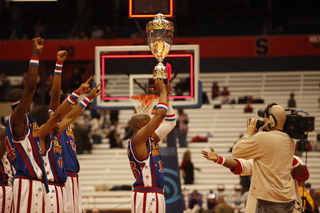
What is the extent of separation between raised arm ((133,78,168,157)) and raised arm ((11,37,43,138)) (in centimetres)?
117

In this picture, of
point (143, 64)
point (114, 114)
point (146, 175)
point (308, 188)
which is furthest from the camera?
point (114, 114)

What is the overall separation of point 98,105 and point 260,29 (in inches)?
569

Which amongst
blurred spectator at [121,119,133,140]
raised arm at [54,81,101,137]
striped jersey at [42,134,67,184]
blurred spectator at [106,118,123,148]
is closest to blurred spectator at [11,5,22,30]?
blurred spectator at [106,118,123,148]

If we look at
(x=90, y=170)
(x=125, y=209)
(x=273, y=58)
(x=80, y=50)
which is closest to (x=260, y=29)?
(x=273, y=58)

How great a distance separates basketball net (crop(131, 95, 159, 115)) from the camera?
25.8ft

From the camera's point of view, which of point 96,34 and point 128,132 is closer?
point 128,132

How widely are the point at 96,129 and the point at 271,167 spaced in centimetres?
1261

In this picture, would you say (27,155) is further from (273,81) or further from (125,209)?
(273,81)

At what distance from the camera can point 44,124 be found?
13.8 ft

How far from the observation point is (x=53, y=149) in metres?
4.57

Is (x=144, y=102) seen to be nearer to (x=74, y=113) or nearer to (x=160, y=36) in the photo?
(x=160, y=36)

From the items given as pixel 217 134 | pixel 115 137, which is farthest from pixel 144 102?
pixel 217 134

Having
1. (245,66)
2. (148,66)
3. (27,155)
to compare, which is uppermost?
(245,66)

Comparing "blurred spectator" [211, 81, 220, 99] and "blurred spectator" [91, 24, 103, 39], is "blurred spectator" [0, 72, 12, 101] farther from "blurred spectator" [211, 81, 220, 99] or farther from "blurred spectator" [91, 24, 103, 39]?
"blurred spectator" [211, 81, 220, 99]
